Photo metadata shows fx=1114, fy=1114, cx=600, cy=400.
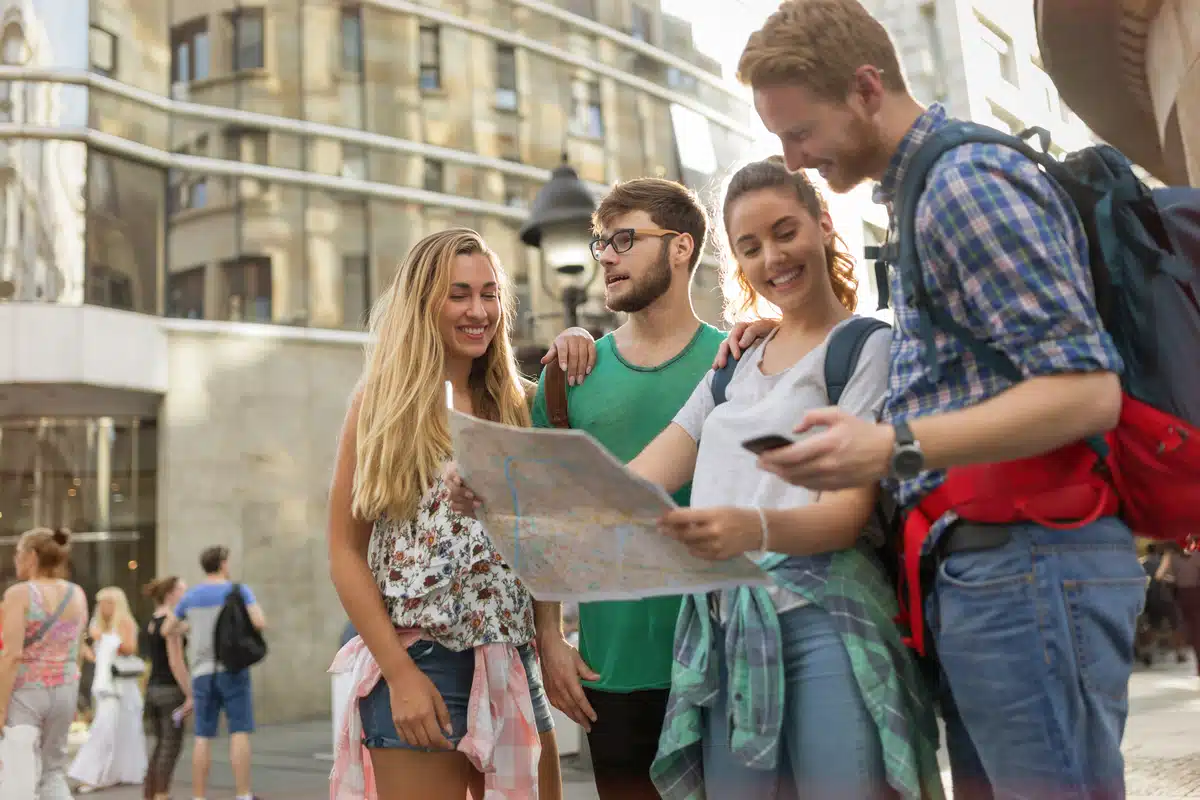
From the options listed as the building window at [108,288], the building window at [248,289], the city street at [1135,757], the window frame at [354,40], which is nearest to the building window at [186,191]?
the building window at [248,289]

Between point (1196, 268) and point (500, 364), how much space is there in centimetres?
178

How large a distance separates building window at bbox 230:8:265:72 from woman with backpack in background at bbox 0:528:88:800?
12.5 metres

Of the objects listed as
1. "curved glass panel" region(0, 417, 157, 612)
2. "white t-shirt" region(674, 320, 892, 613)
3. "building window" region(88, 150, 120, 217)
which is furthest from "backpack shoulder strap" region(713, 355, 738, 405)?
"building window" region(88, 150, 120, 217)

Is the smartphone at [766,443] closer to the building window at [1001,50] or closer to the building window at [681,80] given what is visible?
the building window at [1001,50]

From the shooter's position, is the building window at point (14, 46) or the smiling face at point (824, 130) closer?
the smiling face at point (824, 130)

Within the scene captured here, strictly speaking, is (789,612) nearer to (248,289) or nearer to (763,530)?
(763,530)

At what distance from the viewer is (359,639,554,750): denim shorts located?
8.47 ft

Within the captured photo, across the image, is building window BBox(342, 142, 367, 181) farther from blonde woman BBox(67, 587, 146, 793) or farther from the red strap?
the red strap

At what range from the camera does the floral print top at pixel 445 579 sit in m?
2.63

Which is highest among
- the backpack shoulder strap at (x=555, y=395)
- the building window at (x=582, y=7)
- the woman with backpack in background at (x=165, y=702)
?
the building window at (x=582, y=7)

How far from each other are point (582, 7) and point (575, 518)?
21089 millimetres

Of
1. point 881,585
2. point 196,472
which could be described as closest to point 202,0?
point 196,472

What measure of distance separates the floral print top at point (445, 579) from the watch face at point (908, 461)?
130 centimetres

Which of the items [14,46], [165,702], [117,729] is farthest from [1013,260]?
[14,46]
